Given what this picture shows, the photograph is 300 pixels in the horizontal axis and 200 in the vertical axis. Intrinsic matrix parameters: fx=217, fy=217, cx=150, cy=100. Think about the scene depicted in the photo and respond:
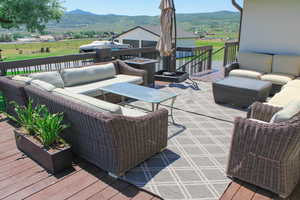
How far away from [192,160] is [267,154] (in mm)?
891

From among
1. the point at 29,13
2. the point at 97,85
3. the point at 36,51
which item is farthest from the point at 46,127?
the point at 36,51

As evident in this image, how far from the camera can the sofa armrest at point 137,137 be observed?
2166 millimetres

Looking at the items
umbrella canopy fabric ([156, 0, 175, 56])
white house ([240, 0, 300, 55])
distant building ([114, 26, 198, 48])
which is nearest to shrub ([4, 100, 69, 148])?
umbrella canopy fabric ([156, 0, 175, 56])

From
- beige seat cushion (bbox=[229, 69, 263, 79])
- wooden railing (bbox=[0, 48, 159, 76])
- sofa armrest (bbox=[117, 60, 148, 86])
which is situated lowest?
beige seat cushion (bbox=[229, 69, 263, 79])

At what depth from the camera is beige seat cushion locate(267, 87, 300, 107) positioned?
10.9ft

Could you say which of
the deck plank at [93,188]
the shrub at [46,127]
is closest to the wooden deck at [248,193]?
the deck plank at [93,188]

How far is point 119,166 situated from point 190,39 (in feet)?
89.3

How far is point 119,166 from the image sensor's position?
7.39 feet

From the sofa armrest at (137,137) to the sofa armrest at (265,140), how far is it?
86cm

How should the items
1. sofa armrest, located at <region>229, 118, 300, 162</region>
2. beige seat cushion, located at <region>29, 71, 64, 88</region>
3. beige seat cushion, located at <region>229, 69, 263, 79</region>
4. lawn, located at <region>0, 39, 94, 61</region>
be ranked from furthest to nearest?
1. lawn, located at <region>0, 39, 94, 61</region>
2. beige seat cushion, located at <region>229, 69, 263, 79</region>
3. beige seat cushion, located at <region>29, 71, 64, 88</region>
4. sofa armrest, located at <region>229, 118, 300, 162</region>

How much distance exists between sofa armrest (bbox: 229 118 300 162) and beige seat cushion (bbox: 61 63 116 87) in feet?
10.5

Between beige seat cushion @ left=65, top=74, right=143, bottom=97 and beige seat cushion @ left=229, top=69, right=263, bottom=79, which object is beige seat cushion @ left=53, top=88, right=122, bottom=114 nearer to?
beige seat cushion @ left=65, top=74, right=143, bottom=97

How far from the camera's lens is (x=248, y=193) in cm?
211

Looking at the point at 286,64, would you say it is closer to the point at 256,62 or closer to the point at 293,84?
the point at 256,62
